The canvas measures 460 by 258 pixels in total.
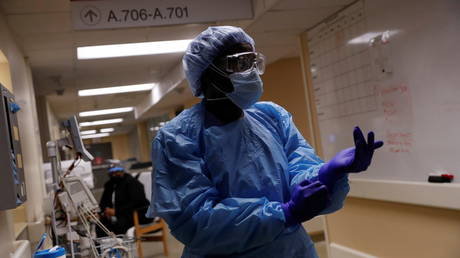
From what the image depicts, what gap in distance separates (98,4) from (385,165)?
2389 millimetres

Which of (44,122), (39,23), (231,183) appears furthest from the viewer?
(44,122)

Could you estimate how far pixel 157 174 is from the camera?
142 centimetres

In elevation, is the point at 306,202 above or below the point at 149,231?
above

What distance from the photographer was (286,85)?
6.27 m

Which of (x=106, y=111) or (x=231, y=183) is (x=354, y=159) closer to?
(x=231, y=183)

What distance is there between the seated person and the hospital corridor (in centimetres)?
2

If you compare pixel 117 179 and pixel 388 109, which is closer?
pixel 388 109

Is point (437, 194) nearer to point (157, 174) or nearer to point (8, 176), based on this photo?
point (157, 174)

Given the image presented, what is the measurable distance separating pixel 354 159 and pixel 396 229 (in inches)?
97.1

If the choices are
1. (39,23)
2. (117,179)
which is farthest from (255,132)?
(117,179)

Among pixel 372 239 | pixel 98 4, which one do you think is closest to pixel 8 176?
pixel 98 4

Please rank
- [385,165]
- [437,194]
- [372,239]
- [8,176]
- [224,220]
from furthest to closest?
[372,239] → [385,165] → [437,194] → [8,176] → [224,220]

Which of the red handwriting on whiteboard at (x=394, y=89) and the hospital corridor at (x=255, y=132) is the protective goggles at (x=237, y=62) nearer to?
the hospital corridor at (x=255, y=132)

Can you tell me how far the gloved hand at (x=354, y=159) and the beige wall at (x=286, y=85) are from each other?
16.2ft
